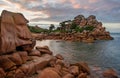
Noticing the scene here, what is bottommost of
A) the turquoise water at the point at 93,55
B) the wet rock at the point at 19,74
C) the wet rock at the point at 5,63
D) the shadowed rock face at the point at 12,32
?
the turquoise water at the point at 93,55

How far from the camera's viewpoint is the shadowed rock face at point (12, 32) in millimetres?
24609

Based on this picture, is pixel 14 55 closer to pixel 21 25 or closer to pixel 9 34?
pixel 9 34

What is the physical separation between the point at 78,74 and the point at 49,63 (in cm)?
508

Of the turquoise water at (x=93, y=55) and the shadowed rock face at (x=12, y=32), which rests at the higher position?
the shadowed rock face at (x=12, y=32)

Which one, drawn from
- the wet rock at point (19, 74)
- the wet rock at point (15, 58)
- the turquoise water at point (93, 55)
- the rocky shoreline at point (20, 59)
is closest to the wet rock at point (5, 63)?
the rocky shoreline at point (20, 59)

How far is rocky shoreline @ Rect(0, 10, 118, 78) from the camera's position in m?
24.1

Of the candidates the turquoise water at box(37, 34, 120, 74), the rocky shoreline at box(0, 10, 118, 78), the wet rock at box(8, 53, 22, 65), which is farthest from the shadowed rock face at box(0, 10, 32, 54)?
the turquoise water at box(37, 34, 120, 74)

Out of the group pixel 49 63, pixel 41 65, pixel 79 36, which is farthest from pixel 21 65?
pixel 79 36

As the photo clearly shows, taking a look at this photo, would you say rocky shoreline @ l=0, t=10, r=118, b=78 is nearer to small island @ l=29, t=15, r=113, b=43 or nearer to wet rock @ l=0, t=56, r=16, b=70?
wet rock @ l=0, t=56, r=16, b=70

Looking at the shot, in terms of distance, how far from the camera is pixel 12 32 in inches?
1048

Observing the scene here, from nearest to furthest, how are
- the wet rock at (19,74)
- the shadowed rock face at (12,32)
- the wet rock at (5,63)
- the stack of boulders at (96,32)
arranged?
the wet rock at (19,74), the wet rock at (5,63), the shadowed rock face at (12,32), the stack of boulders at (96,32)

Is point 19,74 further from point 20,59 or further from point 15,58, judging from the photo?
point 20,59

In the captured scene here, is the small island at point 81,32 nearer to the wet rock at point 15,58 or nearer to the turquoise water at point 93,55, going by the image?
the turquoise water at point 93,55

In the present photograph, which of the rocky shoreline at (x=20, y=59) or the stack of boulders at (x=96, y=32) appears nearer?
the rocky shoreline at (x=20, y=59)
